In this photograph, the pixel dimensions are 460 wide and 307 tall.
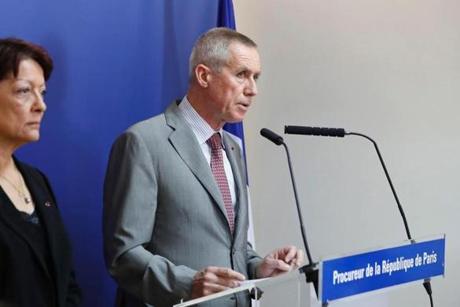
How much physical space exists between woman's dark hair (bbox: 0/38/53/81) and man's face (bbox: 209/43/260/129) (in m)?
0.54

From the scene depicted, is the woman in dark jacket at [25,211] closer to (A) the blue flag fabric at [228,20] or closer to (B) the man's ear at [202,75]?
(B) the man's ear at [202,75]

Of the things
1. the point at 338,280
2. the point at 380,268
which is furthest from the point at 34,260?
the point at 380,268

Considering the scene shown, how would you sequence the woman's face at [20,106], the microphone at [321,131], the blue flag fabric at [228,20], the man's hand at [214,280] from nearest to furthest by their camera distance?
the man's hand at [214,280]
the woman's face at [20,106]
the microphone at [321,131]
the blue flag fabric at [228,20]

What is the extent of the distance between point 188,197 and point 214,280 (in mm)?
360

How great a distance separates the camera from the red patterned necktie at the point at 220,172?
1.96m

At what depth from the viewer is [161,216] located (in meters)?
1.87

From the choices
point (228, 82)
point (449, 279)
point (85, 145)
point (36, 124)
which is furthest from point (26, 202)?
point (449, 279)

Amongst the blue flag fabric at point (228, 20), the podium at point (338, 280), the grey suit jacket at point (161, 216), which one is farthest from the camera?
the blue flag fabric at point (228, 20)

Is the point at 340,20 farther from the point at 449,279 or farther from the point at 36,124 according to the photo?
the point at 36,124

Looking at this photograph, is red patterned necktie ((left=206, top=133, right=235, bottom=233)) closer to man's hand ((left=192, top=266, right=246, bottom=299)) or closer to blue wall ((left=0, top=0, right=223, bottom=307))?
man's hand ((left=192, top=266, right=246, bottom=299))

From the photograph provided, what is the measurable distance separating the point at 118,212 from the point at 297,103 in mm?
1777

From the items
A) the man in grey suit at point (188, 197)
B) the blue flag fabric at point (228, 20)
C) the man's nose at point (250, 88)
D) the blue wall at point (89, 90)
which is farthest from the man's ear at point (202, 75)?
the blue flag fabric at point (228, 20)

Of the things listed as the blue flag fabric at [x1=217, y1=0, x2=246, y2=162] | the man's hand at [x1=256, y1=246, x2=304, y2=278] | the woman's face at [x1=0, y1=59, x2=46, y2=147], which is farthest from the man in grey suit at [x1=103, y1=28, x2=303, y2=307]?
the blue flag fabric at [x1=217, y1=0, x2=246, y2=162]

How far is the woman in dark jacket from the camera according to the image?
1562mm
